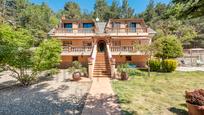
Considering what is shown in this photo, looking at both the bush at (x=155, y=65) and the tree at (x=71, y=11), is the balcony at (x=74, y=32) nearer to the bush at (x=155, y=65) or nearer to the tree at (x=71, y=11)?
the bush at (x=155, y=65)

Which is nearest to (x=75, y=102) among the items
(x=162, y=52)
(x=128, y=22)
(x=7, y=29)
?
(x=7, y=29)

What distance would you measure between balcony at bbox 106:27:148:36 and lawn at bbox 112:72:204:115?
11.5 meters

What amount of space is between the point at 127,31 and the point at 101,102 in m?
Answer: 20.1

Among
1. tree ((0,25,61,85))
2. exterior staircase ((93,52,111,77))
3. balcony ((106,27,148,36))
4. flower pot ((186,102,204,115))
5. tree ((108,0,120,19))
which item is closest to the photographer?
flower pot ((186,102,204,115))

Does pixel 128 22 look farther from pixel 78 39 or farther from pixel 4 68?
pixel 4 68

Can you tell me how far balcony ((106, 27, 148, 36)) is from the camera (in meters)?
31.1

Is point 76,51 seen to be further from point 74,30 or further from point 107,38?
point 107,38

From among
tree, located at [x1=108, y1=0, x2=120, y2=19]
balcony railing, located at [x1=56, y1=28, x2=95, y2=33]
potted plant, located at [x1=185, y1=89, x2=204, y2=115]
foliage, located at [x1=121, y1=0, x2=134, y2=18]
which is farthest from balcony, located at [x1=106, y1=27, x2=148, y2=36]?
Answer: foliage, located at [x1=121, y1=0, x2=134, y2=18]

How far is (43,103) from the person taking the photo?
13.5 m

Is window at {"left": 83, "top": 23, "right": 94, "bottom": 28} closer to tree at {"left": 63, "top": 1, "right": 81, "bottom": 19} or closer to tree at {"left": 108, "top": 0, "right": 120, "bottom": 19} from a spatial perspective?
tree at {"left": 108, "top": 0, "right": 120, "bottom": 19}

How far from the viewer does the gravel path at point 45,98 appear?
12016 mm

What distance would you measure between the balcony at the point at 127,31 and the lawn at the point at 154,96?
11537 mm

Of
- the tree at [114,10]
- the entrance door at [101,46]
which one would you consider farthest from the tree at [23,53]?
the tree at [114,10]

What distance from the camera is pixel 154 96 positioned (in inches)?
580
